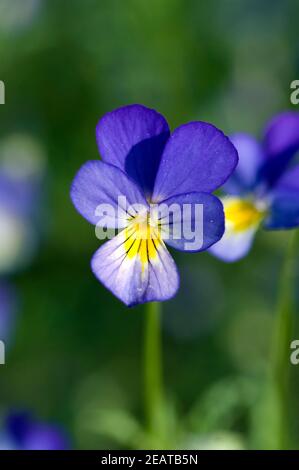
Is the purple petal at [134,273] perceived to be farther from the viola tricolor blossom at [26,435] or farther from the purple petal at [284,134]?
the viola tricolor blossom at [26,435]

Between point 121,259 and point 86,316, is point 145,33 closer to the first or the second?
point 86,316

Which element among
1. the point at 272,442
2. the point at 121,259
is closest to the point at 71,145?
the point at 272,442

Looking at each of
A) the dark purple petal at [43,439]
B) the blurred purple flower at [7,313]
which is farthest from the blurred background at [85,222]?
the dark purple petal at [43,439]

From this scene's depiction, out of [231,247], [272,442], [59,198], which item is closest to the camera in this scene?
[231,247]

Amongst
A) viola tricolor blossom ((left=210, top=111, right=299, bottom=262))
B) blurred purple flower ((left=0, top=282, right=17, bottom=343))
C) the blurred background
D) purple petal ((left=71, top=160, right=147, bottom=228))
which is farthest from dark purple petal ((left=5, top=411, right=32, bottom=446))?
purple petal ((left=71, top=160, right=147, bottom=228))
